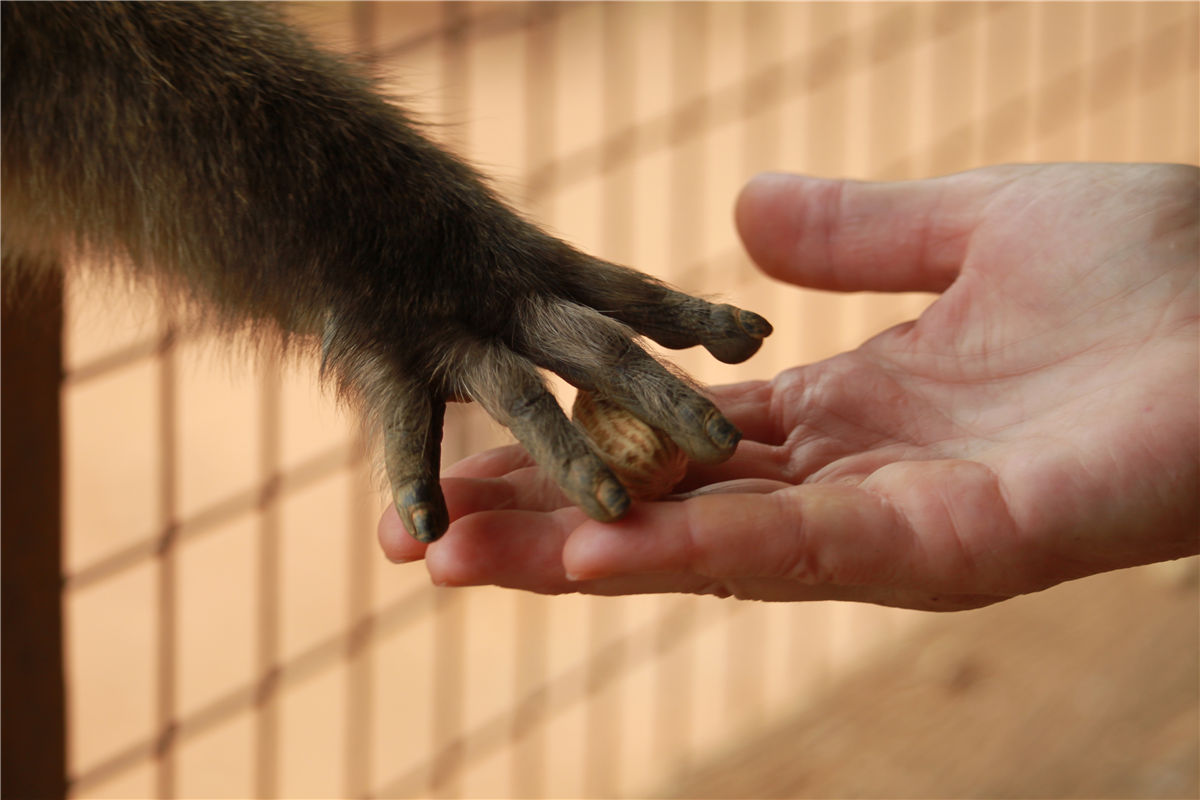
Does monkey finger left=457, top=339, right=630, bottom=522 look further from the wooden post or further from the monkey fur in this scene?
the wooden post

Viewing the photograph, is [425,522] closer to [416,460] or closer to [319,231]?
[416,460]

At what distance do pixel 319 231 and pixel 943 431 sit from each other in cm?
62

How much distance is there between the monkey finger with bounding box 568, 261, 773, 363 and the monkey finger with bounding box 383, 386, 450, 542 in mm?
169

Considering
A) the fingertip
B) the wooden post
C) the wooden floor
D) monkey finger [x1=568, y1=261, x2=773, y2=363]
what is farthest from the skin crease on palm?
the wooden floor

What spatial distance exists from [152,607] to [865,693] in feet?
5.77

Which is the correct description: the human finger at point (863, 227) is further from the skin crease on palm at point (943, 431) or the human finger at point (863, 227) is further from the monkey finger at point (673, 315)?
the monkey finger at point (673, 315)

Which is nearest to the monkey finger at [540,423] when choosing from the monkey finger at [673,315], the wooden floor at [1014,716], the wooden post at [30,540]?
the monkey finger at [673,315]

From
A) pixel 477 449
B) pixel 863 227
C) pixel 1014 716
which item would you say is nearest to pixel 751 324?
pixel 863 227

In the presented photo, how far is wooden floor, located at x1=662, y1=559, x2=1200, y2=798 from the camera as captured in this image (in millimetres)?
2172

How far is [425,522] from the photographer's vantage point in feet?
2.81

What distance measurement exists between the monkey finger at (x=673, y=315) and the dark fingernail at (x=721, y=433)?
4.2 inches

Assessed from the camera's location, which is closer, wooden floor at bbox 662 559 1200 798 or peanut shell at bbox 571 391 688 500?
peanut shell at bbox 571 391 688 500

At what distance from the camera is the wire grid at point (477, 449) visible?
6.12 feet

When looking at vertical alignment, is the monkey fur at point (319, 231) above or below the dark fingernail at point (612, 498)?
above
